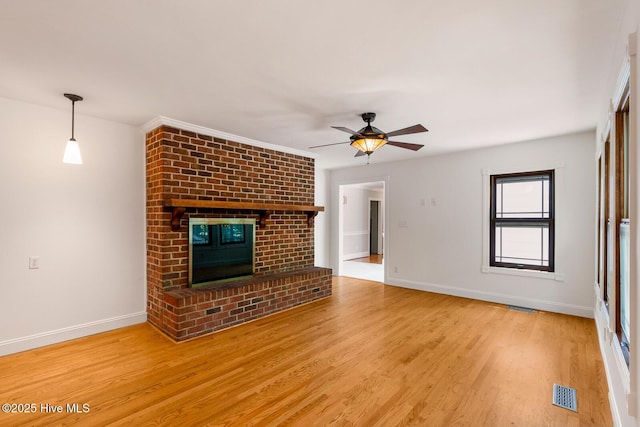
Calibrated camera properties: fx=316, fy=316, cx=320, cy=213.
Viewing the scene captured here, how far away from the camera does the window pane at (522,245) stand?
4.50m

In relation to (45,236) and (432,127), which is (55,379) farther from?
(432,127)

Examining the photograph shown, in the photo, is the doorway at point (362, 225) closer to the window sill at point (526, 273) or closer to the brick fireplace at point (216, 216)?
the window sill at point (526, 273)

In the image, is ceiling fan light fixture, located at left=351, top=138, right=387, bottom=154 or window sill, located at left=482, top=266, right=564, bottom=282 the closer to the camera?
ceiling fan light fixture, located at left=351, top=138, right=387, bottom=154

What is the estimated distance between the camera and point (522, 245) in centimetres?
469

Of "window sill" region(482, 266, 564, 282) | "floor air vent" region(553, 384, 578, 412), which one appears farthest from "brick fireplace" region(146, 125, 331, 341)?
"floor air vent" region(553, 384, 578, 412)

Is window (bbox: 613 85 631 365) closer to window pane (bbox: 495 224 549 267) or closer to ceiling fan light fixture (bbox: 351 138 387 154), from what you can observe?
ceiling fan light fixture (bbox: 351 138 387 154)

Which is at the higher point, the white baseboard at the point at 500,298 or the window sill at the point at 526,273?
the window sill at the point at 526,273

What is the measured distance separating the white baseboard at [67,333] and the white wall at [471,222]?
4245 millimetres

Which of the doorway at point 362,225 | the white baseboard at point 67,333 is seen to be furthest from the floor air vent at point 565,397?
the doorway at point 362,225

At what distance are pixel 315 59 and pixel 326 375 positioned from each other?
8.05ft

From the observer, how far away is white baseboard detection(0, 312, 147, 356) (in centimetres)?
301

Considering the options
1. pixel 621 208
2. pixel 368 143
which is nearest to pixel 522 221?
pixel 621 208

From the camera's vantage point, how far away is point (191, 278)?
12.4ft

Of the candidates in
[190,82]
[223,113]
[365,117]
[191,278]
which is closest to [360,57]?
[365,117]
